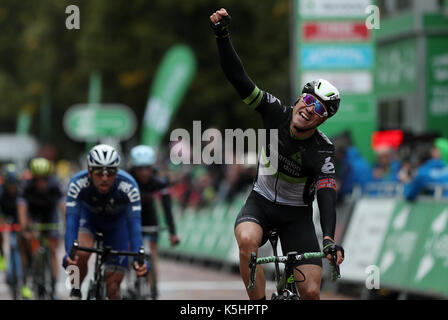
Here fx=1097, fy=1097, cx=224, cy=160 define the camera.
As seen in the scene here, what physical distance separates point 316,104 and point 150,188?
5.86m

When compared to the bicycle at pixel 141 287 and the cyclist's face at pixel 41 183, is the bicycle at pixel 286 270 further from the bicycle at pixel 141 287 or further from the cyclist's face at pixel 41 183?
the cyclist's face at pixel 41 183

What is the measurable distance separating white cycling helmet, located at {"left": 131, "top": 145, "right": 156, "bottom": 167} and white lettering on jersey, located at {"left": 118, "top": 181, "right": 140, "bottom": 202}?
2.91 meters

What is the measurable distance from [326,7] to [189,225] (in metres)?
6.79

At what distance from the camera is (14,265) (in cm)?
1432

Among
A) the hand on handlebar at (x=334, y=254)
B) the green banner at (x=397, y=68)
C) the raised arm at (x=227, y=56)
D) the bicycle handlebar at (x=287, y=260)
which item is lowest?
the bicycle handlebar at (x=287, y=260)

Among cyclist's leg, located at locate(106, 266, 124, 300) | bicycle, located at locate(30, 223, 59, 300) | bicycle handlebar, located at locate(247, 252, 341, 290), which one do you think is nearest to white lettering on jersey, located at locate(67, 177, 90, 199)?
cyclist's leg, located at locate(106, 266, 124, 300)

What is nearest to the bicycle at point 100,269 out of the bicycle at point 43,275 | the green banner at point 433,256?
the bicycle at point 43,275

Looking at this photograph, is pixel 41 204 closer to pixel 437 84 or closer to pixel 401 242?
pixel 401 242

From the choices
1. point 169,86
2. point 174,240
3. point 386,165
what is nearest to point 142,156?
point 174,240

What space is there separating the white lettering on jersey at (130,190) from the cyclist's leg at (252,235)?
1956 mm

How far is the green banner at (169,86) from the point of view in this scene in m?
29.9

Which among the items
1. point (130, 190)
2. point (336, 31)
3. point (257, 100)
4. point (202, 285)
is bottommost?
point (202, 285)

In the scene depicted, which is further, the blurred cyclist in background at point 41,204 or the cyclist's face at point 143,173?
the blurred cyclist in background at point 41,204
